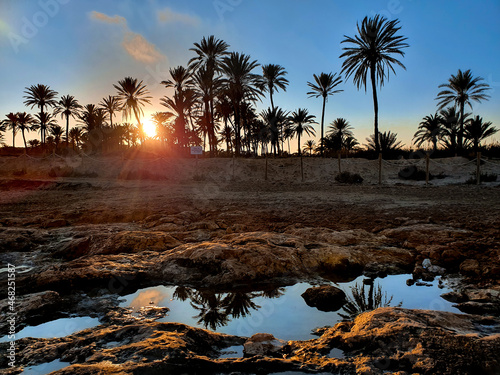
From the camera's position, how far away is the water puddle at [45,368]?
1.55 m

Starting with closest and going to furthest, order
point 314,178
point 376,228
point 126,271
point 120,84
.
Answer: point 126,271
point 376,228
point 314,178
point 120,84

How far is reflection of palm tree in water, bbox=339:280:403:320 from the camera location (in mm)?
2443

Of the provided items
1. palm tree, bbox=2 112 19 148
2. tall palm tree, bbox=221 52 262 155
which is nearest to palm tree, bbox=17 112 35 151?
palm tree, bbox=2 112 19 148

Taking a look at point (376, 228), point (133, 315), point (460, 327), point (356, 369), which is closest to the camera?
point (356, 369)

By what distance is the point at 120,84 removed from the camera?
37.3 m

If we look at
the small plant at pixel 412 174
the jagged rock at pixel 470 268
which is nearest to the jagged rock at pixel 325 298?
the jagged rock at pixel 470 268

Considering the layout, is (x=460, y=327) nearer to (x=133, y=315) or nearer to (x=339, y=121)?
(x=133, y=315)

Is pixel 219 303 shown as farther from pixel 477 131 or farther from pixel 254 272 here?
pixel 477 131

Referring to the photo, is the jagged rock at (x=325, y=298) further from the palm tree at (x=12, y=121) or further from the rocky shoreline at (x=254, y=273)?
the palm tree at (x=12, y=121)

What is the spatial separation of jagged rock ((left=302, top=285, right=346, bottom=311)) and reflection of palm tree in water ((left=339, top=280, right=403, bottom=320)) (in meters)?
0.07

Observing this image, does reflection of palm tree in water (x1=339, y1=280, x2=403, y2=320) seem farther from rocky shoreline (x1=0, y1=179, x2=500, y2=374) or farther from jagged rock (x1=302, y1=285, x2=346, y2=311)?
rocky shoreline (x1=0, y1=179, x2=500, y2=374)

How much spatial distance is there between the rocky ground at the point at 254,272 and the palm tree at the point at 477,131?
93.1ft

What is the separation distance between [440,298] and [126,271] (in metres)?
2.96

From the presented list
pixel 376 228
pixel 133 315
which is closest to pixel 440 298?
pixel 376 228
